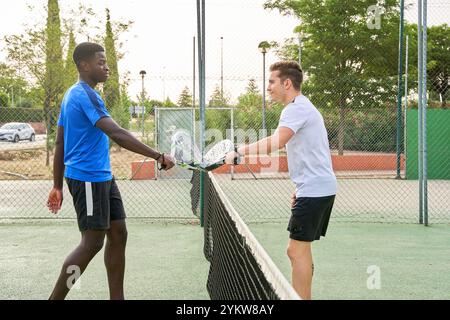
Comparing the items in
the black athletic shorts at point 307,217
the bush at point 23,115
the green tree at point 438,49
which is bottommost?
the black athletic shorts at point 307,217

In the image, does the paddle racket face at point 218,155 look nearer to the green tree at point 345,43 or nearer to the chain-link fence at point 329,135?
the chain-link fence at point 329,135

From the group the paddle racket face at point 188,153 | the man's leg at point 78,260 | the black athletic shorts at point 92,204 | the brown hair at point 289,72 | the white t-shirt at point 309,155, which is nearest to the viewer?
the man's leg at point 78,260

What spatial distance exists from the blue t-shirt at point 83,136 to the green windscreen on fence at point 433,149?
12.7m

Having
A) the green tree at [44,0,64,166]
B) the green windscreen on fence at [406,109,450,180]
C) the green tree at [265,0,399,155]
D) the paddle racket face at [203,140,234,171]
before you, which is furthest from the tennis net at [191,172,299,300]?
the green tree at [44,0,64,166]

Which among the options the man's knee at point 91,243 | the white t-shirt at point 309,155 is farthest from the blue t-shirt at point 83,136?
the white t-shirt at point 309,155

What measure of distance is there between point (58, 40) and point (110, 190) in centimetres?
1547

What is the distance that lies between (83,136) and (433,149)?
1320 centimetres

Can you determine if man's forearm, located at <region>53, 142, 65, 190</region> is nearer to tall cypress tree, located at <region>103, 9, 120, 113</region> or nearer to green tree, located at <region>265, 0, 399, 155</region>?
green tree, located at <region>265, 0, 399, 155</region>

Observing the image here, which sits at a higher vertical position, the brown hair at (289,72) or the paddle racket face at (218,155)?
the brown hair at (289,72)

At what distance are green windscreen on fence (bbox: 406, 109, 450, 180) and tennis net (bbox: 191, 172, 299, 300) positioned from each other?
11343 mm

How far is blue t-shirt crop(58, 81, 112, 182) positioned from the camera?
3.51 metres

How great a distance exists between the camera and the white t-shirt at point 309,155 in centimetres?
365
